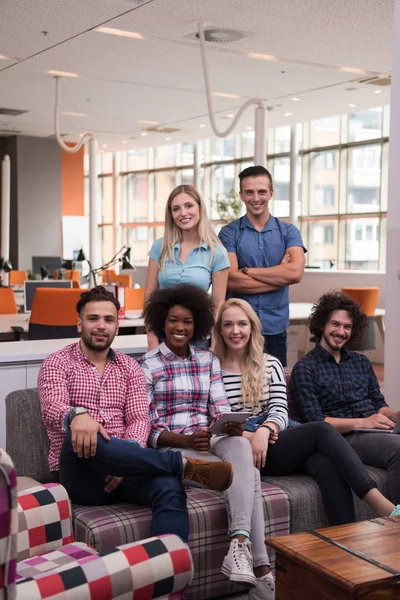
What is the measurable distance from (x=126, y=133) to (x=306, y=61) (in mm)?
6612

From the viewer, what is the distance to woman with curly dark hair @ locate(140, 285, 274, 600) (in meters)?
3.09

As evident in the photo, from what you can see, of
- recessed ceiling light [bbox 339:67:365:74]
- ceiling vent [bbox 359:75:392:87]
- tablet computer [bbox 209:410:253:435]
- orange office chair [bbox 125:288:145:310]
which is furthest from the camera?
ceiling vent [bbox 359:75:392:87]

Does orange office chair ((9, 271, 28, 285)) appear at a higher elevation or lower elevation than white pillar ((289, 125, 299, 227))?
lower

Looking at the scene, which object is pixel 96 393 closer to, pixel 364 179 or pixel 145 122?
pixel 145 122

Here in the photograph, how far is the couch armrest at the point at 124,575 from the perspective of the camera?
183 cm

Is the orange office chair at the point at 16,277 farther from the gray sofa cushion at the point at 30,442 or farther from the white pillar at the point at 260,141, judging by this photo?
the gray sofa cushion at the point at 30,442

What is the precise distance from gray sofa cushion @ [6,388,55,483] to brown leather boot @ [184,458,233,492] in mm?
648

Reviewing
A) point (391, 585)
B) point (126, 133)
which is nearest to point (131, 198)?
point (126, 133)

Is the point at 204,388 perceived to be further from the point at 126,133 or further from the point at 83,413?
the point at 126,133

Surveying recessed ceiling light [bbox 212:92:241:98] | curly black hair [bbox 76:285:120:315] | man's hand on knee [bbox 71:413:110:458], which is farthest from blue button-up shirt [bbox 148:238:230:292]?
recessed ceiling light [bbox 212:92:241:98]

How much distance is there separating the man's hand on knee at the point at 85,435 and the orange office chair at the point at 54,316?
8.79 ft

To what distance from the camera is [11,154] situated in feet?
52.7

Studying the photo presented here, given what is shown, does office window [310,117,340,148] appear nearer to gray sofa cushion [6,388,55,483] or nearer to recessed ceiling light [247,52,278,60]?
recessed ceiling light [247,52,278,60]

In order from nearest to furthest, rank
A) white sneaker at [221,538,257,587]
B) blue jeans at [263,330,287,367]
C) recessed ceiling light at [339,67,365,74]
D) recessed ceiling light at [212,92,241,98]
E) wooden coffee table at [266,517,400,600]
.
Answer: wooden coffee table at [266,517,400,600], white sneaker at [221,538,257,587], blue jeans at [263,330,287,367], recessed ceiling light at [339,67,365,74], recessed ceiling light at [212,92,241,98]
